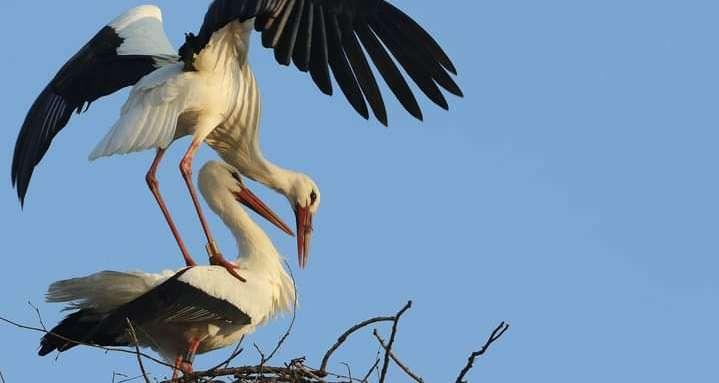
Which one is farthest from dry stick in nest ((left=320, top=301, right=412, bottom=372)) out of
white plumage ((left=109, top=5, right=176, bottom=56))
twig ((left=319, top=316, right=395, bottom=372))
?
white plumage ((left=109, top=5, right=176, bottom=56))

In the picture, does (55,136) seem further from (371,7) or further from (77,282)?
(371,7)

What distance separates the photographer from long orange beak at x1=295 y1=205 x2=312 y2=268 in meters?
10.8

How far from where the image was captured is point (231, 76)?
1048cm

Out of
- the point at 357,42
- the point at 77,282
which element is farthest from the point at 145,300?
the point at 357,42

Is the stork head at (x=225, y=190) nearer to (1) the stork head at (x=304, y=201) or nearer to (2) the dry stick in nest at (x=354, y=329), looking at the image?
(1) the stork head at (x=304, y=201)

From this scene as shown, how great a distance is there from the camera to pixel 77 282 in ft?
31.0

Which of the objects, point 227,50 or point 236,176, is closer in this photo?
point 227,50

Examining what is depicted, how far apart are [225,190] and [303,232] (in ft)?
1.70

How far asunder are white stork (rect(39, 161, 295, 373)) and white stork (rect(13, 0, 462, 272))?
259 millimetres

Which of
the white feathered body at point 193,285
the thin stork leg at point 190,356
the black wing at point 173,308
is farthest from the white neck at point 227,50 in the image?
the thin stork leg at point 190,356

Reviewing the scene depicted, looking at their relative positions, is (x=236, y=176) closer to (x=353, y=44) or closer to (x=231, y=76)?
(x=231, y=76)

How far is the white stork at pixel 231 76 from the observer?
9.34m

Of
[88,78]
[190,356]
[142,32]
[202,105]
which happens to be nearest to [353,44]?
[202,105]

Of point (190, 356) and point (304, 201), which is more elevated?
point (304, 201)
